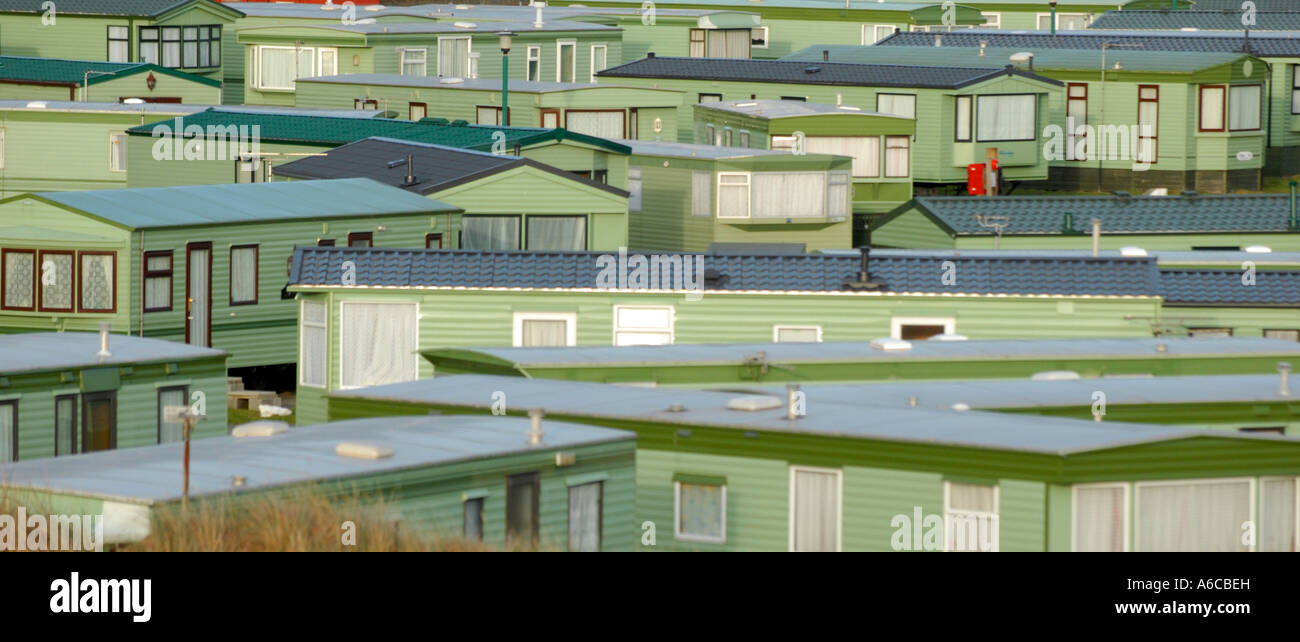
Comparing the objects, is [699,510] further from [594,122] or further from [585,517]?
[594,122]

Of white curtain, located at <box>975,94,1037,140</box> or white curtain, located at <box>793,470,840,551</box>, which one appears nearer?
white curtain, located at <box>793,470,840,551</box>

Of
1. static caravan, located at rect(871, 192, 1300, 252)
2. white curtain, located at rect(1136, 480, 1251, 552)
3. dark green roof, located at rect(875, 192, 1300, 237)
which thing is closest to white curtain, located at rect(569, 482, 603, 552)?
white curtain, located at rect(1136, 480, 1251, 552)

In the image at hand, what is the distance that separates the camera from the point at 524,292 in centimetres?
3597

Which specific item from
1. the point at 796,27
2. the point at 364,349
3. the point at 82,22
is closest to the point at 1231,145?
the point at 796,27

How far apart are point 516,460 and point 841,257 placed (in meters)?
14.8

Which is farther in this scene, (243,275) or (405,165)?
(405,165)

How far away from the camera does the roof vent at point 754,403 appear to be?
84.4 feet

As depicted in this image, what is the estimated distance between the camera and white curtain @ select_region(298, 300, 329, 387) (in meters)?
35.7

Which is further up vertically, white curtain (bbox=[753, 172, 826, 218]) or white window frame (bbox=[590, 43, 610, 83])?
white window frame (bbox=[590, 43, 610, 83])

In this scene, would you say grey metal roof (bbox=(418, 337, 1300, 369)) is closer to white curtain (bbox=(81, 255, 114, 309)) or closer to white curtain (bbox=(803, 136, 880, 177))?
white curtain (bbox=(81, 255, 114, 309))

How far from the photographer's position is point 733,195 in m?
49.9

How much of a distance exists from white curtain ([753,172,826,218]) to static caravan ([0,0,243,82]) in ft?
101

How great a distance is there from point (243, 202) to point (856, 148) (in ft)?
63.5

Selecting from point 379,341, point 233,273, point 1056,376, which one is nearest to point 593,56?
point 233,273
